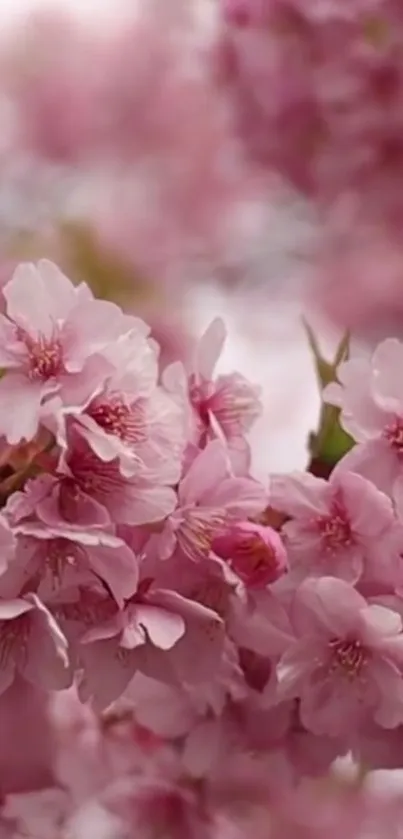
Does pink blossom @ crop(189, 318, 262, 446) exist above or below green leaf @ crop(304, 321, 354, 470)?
above

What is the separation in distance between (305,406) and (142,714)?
11.6 inches

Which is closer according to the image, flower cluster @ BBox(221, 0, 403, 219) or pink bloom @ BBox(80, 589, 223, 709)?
pink bloom @ BBox(80, 589, 223, 709)

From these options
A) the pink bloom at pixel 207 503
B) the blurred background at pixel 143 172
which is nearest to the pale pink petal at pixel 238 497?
the pink bloom at pixel 207 503

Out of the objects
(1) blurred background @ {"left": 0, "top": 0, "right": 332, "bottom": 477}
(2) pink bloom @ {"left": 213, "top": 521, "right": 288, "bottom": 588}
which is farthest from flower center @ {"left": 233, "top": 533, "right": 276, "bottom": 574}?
(1) blurred background @ {"left": 0, "top": 0, "right": 332, "bottom": 477}

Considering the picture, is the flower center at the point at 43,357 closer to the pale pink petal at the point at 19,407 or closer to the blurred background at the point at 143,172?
the pale pink petal at the point at 19,407

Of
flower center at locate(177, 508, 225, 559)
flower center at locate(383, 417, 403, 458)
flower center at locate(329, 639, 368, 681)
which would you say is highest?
flower center at locate(383, 417, 403, 458)

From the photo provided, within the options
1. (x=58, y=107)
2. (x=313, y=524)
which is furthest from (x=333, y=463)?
(x=58, y=107)

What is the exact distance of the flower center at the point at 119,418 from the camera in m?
0.37

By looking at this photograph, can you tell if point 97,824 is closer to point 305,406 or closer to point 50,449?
point 50,449

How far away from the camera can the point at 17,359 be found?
1.25 ft

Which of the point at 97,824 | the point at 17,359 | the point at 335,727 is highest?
the point at 17,359

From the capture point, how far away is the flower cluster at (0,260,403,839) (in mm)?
373

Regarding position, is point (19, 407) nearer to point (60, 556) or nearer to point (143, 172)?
point (60, 556)

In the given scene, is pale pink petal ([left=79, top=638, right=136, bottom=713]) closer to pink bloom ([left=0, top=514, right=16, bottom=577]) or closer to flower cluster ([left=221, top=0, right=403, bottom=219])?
pink bloom ([left=0, top=514, right=16, bottom=577])
